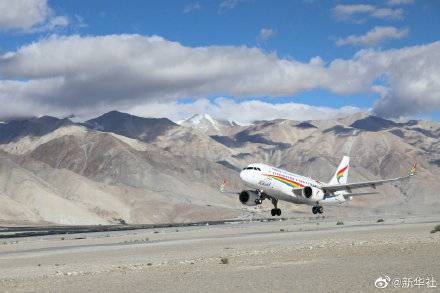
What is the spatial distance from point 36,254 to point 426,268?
2277 cm

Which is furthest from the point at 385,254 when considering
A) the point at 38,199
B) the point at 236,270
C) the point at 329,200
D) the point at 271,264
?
the point at 38,199

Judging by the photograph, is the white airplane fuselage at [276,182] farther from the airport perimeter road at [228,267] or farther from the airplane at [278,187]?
the airport perimeter road at [228,267]

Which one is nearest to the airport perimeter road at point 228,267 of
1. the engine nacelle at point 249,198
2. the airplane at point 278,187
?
the airplane at point 278,187

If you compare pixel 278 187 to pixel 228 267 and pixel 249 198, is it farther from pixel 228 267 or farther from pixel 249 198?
pixel 228 267

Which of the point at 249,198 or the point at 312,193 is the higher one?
the point at 312,193

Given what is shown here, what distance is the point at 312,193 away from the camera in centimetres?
6888

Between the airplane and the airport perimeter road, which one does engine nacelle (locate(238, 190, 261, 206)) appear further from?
the airport perimeter road

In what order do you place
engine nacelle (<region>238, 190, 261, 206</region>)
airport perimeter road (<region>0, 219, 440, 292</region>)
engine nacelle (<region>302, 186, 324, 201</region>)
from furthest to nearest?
engine nacelle (<region>302, 186, 324, 201</region>), engine nacelle (<region>238, 190, 261, 206</region>), airport perimeter road (<region>0, 219, 440, 292</region>)

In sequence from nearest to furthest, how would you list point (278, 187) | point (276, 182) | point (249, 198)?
1. point (276, 182)
2. point (278, 187)
3. point (249, 198)

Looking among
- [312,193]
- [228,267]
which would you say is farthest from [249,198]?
[228,267]

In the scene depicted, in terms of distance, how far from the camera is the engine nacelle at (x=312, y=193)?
68.1m

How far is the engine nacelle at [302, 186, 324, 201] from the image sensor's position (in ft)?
224

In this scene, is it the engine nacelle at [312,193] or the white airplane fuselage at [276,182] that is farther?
the engine nacelle at [312,193]

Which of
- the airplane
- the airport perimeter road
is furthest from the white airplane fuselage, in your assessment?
the airport perimeter road
